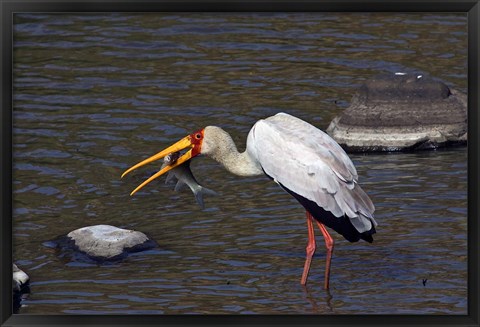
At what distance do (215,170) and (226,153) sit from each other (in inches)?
108

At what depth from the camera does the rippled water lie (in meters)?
12.0

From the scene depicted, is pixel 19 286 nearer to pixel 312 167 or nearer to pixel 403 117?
pixel 312 167

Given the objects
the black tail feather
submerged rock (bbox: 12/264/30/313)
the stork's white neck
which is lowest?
submerged rock (bbox: 12/264/30/313)

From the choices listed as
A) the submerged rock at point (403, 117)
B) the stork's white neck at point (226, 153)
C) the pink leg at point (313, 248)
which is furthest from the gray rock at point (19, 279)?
the submerged rock at point (403, 117)

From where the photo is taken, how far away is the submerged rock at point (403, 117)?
50.9 feet

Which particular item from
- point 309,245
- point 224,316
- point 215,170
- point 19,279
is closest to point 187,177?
point 309,245

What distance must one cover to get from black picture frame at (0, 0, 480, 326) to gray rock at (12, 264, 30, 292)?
2.08 feet

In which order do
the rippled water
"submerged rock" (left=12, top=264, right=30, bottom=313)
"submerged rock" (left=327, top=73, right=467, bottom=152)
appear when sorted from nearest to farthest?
1. "submerged rock" (left=12, top=264, right=30, bottom=313)
2. the rippled water
3. "submerged rock" (left=327, top=73, right=467, bottom=152)

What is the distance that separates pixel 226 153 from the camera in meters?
12.7

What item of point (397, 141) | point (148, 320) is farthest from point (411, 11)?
point (397, 141)

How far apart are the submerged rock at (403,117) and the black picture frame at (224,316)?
4.32m

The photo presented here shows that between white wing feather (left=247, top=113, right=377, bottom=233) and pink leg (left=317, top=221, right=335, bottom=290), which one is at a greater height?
white wing feather (left=247, top=113, right=377, bottom=233)

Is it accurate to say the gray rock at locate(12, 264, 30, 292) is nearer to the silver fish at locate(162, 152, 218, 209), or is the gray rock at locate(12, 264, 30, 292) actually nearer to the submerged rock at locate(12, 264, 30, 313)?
the submerged rock at locate(12, 264, 30, 313)

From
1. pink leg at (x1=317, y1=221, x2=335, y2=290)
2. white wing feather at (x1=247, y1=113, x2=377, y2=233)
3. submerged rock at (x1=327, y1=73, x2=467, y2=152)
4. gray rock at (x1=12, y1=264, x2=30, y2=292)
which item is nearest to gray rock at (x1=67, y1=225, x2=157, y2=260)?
gray rock at (x1=12, y1=264, x2=30, y2=292)
